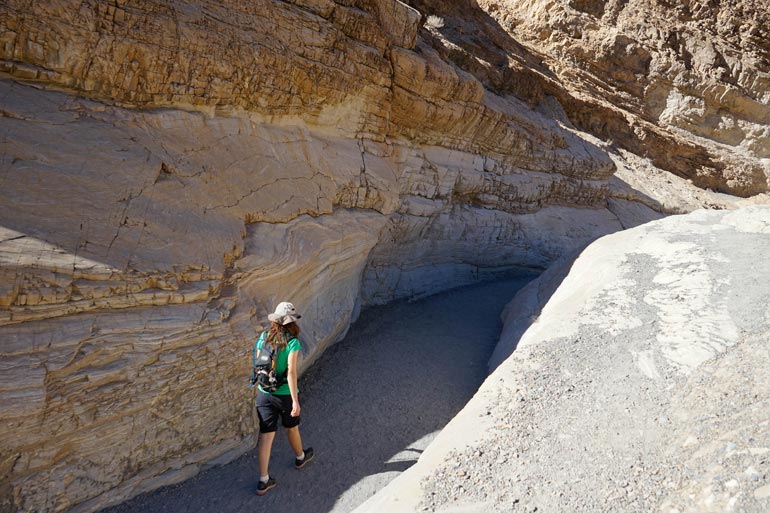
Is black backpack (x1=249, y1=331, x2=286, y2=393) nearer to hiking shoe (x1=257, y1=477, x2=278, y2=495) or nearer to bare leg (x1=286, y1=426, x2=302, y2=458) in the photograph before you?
bare leg (x1=286, y1=426, x2=302, y2=458)

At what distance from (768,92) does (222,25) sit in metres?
24.4

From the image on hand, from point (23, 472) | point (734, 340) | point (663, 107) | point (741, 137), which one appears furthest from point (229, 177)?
point (741, 137)

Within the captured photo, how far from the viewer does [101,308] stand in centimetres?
387

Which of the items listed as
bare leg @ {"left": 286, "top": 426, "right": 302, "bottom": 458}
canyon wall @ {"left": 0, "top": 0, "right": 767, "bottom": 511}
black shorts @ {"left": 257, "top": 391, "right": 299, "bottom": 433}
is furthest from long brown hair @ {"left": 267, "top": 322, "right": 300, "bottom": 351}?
bare leg @ {"left": 286, "top": 426, "right": 302, "bottom": 458}

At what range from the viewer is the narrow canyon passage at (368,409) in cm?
432

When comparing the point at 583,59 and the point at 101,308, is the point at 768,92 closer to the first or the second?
the point at 583,59

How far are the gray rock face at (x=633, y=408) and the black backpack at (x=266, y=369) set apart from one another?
1.28 metres

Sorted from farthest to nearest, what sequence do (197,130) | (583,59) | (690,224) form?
(583,59) < (690,224) < (197,130)

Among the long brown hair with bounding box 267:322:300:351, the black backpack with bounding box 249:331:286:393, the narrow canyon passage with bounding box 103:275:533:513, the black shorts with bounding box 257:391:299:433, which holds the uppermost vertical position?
the long brown hair with bounding box 267:322:300:351

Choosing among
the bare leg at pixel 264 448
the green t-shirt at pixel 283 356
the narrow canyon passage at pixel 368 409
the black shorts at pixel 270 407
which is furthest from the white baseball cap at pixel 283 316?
the narrow canyon passage at pixel 368 409

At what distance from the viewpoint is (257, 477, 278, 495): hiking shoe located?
14.1ft

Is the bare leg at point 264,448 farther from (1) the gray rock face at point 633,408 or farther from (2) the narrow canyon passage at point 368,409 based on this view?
(1) the gray rock face at point 633,408

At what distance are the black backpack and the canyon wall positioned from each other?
0.69 meters

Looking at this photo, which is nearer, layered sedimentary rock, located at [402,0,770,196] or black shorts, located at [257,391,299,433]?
black shorts, located at [257,391,299,433]
